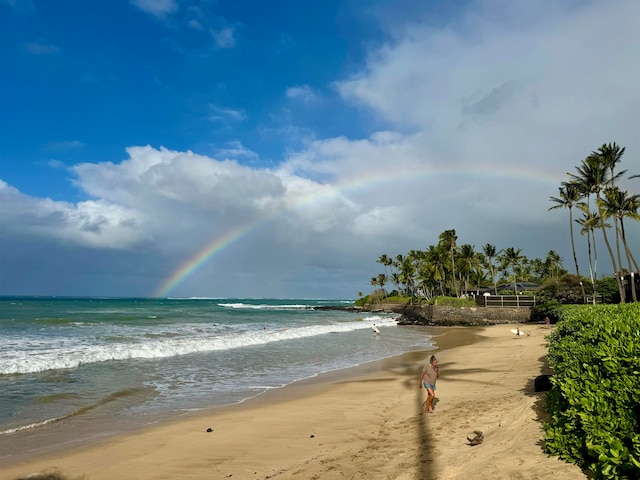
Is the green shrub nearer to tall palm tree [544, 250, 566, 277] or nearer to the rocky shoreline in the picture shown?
the rocky shoreline

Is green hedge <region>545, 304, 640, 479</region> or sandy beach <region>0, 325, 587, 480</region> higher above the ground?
green hedge <region>545, 304, 640, 479</region>

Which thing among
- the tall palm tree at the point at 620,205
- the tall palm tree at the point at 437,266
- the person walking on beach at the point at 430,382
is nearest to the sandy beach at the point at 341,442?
the person walking on beach at the point at 430,382

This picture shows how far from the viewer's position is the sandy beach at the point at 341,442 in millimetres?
5871

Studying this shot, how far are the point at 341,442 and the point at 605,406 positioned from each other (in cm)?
563

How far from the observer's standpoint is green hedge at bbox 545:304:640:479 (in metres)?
3.81

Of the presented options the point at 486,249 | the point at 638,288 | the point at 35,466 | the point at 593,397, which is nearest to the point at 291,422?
the point at 35,466

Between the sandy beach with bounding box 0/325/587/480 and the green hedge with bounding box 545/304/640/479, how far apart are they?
30 centimetres

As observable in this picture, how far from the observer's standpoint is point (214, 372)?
18.0 metres

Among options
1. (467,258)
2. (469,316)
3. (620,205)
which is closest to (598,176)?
(620,205)

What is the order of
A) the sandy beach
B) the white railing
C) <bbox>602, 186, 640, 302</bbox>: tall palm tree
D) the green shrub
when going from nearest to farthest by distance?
the sandy beach < <bbox>602, 186, 640, 302</bbox>: tall palm tree < the white railing < the green shrub

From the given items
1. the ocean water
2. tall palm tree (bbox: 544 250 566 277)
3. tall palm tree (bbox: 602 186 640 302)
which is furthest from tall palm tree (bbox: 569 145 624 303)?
tall palm tree (bbox: 544 250 566 277)

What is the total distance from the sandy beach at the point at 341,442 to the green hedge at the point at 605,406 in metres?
0.30

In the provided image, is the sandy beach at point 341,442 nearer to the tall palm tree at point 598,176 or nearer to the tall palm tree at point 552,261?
the tall palm tree at point 598,176

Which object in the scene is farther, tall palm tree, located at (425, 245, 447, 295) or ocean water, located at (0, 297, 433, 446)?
tall palm tree, located at (425, 245, 447, 295)
